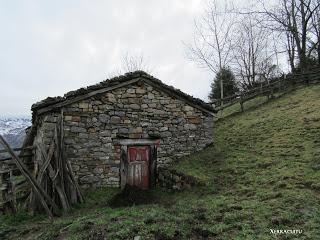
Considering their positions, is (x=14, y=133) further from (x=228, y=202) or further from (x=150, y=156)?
(x=228, y=202)

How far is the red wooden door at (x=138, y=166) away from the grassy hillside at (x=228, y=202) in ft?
2.68

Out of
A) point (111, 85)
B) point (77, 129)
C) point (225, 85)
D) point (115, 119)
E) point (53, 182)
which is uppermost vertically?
point (225, 85)

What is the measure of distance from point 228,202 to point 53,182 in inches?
174

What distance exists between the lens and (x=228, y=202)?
285 inches

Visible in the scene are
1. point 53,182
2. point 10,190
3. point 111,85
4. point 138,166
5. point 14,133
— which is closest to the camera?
point 53,182

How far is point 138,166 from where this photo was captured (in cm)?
1120

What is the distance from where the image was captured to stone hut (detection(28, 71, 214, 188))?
1023 cm

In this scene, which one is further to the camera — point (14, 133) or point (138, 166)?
point (14, 133)

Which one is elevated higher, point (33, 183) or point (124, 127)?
point (124, 127)

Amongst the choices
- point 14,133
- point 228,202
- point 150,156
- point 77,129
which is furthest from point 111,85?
point 14,133

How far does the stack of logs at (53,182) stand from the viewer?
316 inches

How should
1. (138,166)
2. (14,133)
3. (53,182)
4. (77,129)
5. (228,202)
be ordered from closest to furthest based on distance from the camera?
(228,202)
(53,182)
(77,129)
(138,166)
(14,133)

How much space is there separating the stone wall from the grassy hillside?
62cm

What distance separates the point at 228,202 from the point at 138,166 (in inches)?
178
